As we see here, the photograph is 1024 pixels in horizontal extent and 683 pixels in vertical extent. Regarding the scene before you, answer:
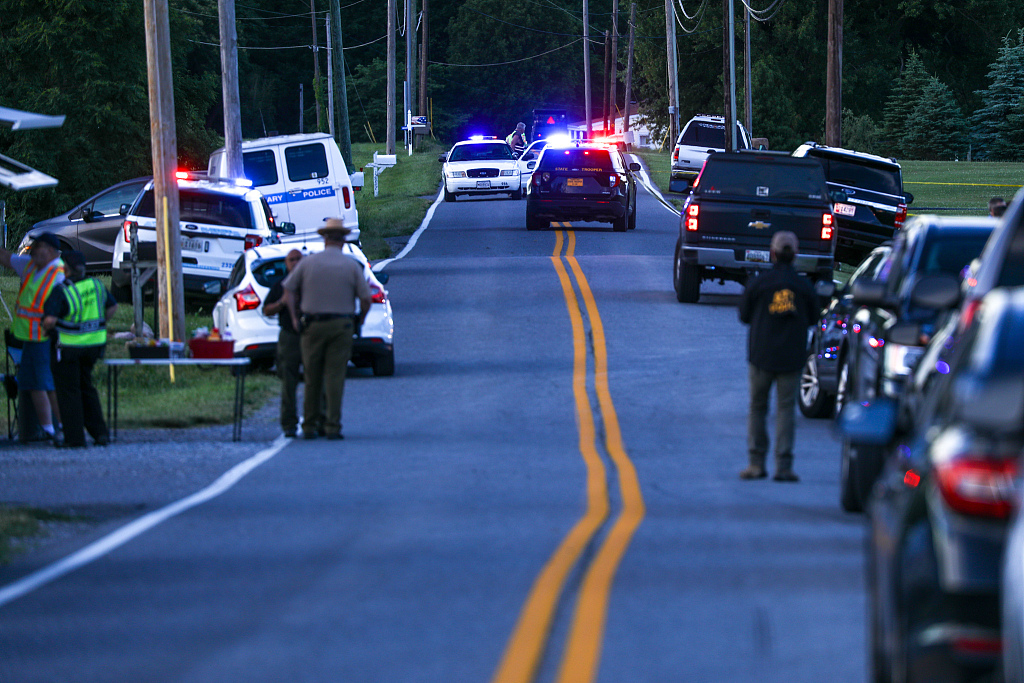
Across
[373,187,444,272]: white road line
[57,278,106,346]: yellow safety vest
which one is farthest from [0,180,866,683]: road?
[373,187,444,272]: white road line

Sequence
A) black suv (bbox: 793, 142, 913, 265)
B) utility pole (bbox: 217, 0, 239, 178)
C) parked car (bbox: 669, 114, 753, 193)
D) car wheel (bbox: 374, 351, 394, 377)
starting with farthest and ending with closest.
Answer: parked car (bbox: 669, 114, 753, 193)
black suv (bbox: 793, 142, 913, 265)
utility pole (bbox: 217, 0, 239, 178)
car wheel (bbox: 374, 351, 394, 377)

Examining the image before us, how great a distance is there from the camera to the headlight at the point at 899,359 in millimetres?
10516

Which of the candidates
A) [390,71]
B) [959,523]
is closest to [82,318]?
[959,523]

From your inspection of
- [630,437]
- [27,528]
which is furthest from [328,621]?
[630,437]

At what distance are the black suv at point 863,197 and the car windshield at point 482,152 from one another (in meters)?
18.2

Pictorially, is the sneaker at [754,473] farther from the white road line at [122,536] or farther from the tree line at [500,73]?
the tree line at [500,73]

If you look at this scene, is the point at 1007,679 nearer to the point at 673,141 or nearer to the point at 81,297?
the point at 81,297

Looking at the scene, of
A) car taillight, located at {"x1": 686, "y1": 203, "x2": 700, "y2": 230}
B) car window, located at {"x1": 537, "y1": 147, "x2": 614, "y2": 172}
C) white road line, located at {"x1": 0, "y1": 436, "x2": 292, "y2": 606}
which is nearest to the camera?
white road line, located at {"x1": 0, "y1": 436, "x2": 292, "y2": 606}

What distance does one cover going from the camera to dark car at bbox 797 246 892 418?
44.7ft

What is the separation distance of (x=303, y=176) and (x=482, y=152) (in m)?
18.1

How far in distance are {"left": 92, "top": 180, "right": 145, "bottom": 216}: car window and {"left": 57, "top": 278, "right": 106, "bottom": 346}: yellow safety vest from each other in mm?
13563

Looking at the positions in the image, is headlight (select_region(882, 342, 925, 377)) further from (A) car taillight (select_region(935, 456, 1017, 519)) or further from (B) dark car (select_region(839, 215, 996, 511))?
(A) car taillight (select_region(935, 456, 1017, 519))

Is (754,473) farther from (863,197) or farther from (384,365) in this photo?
(863,197)

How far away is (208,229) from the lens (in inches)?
878
